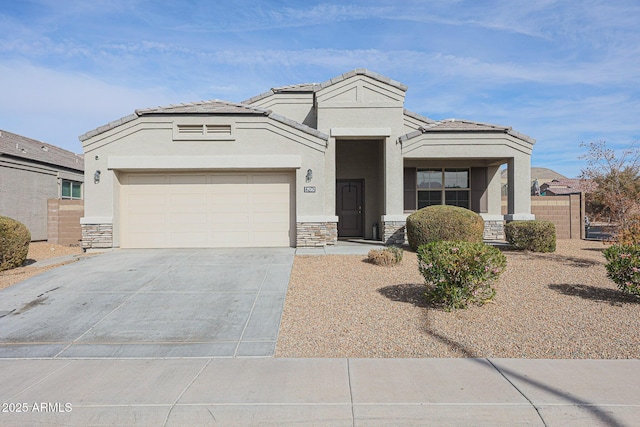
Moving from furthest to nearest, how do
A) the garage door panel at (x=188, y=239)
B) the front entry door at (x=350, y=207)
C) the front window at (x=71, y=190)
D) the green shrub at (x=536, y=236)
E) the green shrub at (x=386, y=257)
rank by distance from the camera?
the front window at (x=71, y=190)
the front entry door at (x=350, y=207)
the garage door panel at (x=188, y=239)
the green shrub at (x=536, y=236)
the green shrub at (x=386, y=257)

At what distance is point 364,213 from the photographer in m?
16.8

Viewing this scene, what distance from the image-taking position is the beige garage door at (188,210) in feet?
44.7

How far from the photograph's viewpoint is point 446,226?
11961 millimetres

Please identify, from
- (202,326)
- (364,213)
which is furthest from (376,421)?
(364,213)

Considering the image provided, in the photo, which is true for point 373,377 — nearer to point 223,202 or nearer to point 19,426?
point 19,426

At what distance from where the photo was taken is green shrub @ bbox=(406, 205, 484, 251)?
11.9m

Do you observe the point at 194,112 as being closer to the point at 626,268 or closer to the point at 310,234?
the point at 310,234

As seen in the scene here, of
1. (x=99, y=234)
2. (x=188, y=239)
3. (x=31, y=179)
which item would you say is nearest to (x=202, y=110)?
(x=188, y=239)

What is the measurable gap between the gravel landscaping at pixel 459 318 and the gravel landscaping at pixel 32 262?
251 inches

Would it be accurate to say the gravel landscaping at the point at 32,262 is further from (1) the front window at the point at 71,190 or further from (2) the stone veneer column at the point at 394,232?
(2) the stone veneer column at the point at 394,232

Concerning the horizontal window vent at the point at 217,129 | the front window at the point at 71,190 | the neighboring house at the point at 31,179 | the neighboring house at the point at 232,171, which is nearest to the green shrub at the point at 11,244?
the neighboring house at the point at 232,171

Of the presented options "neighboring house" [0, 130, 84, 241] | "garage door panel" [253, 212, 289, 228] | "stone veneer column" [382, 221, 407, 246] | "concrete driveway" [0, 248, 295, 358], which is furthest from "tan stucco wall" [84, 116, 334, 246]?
"neighboring house" [0, 130, 84, 241]

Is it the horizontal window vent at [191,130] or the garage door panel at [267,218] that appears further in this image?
the garage door panel at [267,218]

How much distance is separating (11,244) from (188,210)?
184 inches
